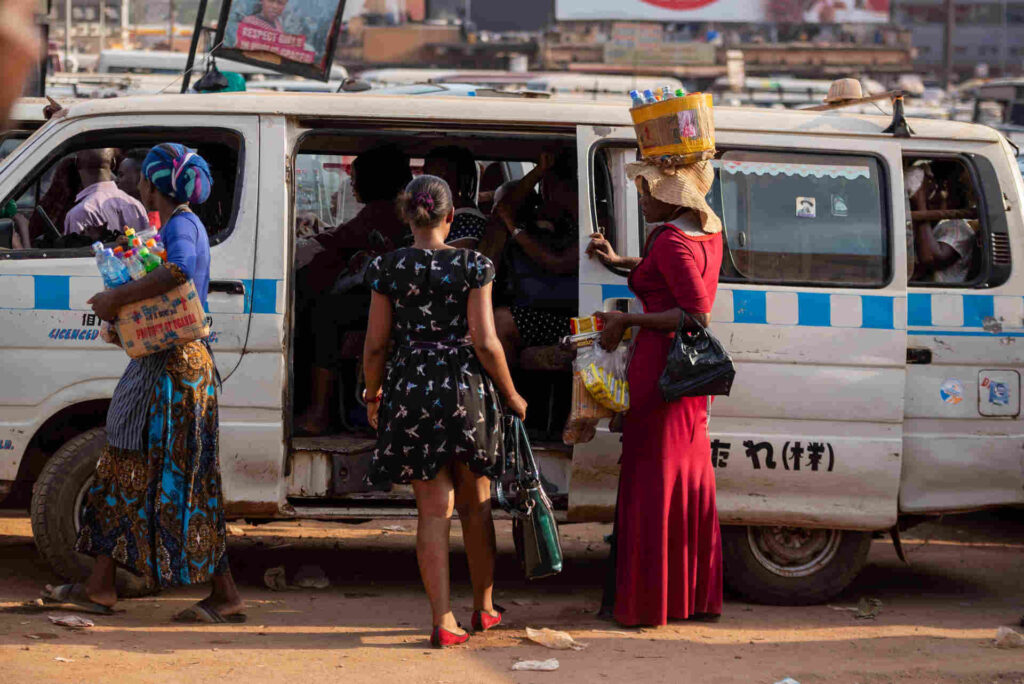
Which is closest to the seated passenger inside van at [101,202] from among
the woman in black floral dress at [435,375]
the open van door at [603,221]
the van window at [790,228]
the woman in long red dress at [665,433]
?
the woman in black floral dress at [435,375]

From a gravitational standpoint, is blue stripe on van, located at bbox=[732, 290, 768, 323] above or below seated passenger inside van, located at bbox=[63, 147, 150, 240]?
below

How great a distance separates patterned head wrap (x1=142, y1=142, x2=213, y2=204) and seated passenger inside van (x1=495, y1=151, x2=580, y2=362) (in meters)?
1.51

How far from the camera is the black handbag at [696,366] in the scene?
4984 millimetres

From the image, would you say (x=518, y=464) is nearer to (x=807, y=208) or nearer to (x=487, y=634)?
(x=487, y=634)

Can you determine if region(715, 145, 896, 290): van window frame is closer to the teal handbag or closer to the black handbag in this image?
the black handbag

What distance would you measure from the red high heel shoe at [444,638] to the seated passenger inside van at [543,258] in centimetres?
136

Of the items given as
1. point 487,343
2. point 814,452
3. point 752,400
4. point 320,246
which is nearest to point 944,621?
point 814,452

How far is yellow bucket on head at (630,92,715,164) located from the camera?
5.04 m

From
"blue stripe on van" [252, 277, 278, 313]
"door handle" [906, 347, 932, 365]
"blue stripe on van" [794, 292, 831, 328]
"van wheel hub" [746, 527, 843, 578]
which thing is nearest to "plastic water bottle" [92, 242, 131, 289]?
"blue stripe on van" [252, 277, 278, 313]

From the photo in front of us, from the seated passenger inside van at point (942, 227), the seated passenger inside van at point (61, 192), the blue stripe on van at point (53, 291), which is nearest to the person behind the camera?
the blue stripe on van at point (53, 291)

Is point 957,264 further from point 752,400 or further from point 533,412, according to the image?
point 533,412

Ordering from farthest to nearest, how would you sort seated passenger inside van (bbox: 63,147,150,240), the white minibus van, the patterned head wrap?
seated passenger inside van (bbox: 63,147,150,240) → the white minibus van → the patterned head wrap

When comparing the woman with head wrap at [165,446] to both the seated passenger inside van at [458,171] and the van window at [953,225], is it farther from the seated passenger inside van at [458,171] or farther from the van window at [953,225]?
the van window at [953,225]

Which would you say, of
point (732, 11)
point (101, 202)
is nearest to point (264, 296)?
point (101, 202)
